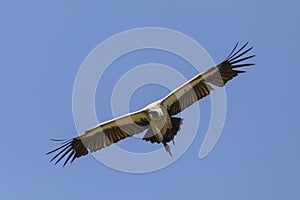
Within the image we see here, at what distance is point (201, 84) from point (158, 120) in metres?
1.48

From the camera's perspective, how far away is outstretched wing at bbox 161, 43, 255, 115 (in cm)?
2827

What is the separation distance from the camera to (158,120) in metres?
28.6

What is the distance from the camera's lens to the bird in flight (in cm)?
2838

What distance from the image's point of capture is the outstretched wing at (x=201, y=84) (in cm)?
2827

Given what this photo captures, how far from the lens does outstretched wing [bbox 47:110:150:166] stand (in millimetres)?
28984

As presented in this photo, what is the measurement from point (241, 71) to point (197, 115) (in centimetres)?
175

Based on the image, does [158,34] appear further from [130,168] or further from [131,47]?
[130,168]

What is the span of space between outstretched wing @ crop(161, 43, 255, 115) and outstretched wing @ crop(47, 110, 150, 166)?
85cm

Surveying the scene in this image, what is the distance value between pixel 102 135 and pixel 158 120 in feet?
5.56

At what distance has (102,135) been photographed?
1152 inches

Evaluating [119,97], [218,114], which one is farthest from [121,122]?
[218,114]

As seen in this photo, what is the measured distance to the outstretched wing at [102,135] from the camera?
29.0 m

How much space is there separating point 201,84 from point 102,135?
3.06 meters

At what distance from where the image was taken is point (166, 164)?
95.0 ft
